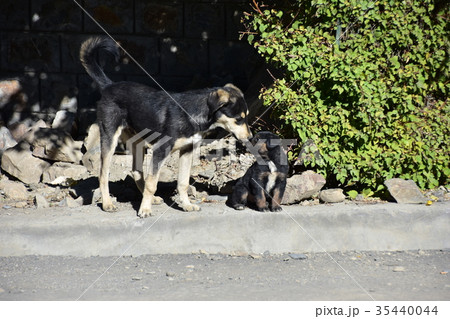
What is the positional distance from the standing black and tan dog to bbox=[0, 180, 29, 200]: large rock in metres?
1.51

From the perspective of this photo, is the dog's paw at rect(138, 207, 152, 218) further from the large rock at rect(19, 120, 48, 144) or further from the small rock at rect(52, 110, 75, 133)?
the small rock at rect(52, 110, 75, 133)

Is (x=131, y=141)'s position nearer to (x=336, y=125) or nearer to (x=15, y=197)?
(x=15, y=197)

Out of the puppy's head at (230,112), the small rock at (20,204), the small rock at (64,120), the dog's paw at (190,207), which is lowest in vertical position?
the small rock at (20,204)

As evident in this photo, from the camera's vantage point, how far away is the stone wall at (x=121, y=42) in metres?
10.6

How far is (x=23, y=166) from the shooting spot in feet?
28.1

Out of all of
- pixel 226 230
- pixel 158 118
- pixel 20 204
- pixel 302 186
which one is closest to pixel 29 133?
pixel 20 204

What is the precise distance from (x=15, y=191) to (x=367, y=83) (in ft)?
15.3

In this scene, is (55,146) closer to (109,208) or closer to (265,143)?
(109,208)

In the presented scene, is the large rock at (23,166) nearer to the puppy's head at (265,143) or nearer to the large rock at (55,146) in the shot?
the large rock at (55,146)

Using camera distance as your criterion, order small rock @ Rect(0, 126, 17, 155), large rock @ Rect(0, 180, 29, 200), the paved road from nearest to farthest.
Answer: the paved road, large rock @ Rect(0, 180, 29, 200), small rock @ Rect(0, 126, 17, 155)

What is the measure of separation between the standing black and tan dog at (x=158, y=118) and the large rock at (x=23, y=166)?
213 cm

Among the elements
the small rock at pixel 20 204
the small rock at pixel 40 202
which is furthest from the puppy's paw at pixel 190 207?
the small rock at pixel 20 204

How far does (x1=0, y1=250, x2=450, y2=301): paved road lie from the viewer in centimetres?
518

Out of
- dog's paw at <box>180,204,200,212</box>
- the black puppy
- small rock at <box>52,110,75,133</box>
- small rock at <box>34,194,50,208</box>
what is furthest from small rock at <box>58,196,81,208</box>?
small rock at <box>52,110,75,133</box>
